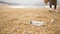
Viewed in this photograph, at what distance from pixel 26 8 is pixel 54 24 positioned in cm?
122

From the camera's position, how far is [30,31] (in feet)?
6.59

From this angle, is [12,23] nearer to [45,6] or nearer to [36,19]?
[36,19]

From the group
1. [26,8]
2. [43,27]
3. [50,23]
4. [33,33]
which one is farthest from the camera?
[26,8]

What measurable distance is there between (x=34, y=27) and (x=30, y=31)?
6.9 inches

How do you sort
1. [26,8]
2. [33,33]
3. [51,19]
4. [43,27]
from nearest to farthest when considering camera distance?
[33,33] < [43,27] < [51,19] < [26,8]

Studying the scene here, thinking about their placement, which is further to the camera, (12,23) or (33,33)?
(12,23)

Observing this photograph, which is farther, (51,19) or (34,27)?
(51,19)

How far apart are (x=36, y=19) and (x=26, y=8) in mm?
840

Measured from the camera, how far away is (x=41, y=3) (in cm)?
353

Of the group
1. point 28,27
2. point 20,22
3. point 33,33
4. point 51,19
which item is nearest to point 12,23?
point 20,22

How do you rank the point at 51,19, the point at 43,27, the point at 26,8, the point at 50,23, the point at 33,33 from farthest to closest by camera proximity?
1. the point at 26,8
2. the point at 51,19
3. the point at 50,23
4. the point at 43,27
5. the point at 33,33

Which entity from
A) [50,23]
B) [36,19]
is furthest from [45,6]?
[50,23]

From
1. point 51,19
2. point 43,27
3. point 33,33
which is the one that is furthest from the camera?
point 51,19

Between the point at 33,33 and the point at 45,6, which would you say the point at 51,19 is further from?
the point at 45,6
